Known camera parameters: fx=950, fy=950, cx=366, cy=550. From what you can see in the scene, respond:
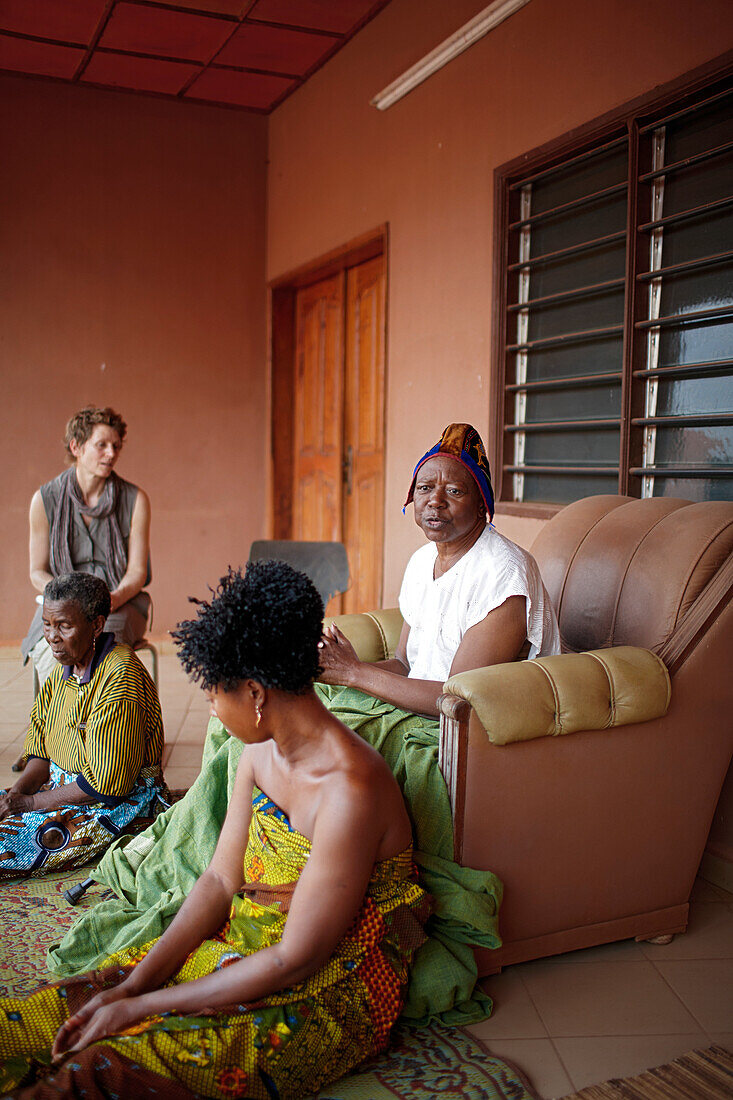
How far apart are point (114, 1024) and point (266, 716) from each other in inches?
21.0

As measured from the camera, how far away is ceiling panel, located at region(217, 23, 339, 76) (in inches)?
205

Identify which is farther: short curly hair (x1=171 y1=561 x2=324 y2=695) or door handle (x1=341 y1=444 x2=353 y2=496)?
door handle (x1=341 y1=444 x2=353 y2=496)

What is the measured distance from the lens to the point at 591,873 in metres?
2.21

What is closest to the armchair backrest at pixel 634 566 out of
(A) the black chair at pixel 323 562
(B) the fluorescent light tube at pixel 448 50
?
(A) the black chair at pixel 323 562

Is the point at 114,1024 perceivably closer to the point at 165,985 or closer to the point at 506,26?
the point at 165,985

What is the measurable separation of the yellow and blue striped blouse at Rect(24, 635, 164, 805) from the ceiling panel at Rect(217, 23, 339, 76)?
12.9ft

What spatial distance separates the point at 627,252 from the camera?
331 centimetres

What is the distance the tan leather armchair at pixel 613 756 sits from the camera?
206cm

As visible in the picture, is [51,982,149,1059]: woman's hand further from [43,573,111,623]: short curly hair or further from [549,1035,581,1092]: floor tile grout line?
[43,573,111,623]: short curly hair

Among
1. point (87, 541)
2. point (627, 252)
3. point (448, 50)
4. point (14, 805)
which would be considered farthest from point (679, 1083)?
point (448, 50)

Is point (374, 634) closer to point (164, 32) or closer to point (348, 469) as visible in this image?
point (348, 469)

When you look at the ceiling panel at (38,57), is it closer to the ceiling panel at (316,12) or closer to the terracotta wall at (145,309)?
the terracotta wall at (145,309)

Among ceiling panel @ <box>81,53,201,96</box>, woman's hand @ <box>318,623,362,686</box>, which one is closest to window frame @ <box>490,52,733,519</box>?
woman's hand @ <box>318,623,362,686</box>

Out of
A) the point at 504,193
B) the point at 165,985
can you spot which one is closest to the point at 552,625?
the point at 165,985
